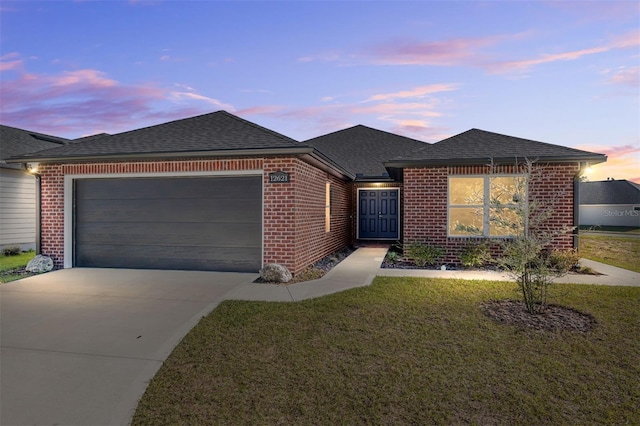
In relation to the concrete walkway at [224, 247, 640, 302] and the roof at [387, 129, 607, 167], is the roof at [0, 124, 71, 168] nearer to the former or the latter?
the concrete walkway at [224, 247, 640, 302]

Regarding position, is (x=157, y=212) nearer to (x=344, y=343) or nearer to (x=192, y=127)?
(x=192, y=127)

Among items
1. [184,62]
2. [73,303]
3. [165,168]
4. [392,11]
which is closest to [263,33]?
[184,62]

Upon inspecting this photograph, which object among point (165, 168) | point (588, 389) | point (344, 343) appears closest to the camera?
point (588, 389)

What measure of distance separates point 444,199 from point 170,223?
24.2ft

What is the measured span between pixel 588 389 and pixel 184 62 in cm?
1200

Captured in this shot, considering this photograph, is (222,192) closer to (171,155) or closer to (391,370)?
(171,155)

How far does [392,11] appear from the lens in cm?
908

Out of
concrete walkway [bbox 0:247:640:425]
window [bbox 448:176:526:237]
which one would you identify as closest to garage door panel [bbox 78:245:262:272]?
concrete walkway [bbox 0:247:640:425]

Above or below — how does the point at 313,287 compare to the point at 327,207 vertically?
below

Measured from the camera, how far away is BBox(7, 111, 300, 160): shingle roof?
324 inches

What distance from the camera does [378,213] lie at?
49.4 feet

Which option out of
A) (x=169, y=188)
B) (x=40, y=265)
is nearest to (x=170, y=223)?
(x=169, y=188)

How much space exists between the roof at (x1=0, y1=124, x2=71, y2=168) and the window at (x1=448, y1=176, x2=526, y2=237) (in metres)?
14.7

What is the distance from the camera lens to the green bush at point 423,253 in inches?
378
